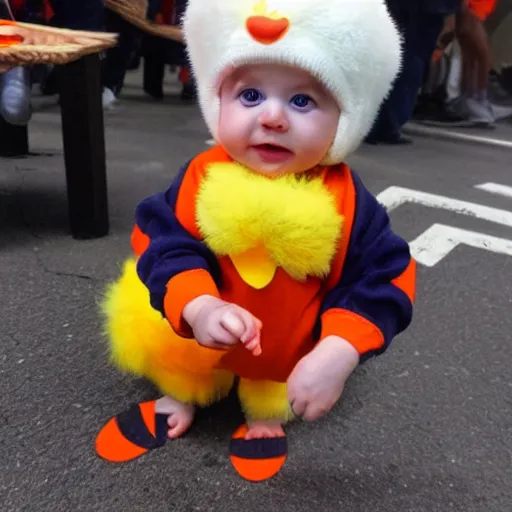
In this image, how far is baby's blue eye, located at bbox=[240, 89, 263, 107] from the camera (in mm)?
604

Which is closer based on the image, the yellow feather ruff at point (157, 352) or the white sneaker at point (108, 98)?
the yellow feather ruff at point (157, 352)

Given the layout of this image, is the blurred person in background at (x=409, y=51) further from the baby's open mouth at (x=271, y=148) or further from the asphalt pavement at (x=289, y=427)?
the baby's open mouth at (x=271, y=148)

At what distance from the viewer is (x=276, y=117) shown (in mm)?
584

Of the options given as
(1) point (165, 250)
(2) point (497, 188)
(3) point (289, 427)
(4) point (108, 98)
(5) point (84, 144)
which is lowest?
(4) point (108, 98)

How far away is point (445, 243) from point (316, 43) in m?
0.79

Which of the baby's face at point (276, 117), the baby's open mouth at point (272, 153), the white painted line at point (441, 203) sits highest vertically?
the baby's face at point (276, 117)

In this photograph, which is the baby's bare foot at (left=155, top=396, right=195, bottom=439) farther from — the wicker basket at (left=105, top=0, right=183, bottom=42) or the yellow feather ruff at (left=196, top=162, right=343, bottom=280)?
the wicker basket at (left=105, top=0, right=183, bottom=42)

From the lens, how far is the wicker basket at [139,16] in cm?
244

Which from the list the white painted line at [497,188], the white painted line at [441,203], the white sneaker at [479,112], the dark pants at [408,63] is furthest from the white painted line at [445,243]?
the white sneaker at [479,112]

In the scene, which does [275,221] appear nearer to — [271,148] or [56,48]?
[271,148]

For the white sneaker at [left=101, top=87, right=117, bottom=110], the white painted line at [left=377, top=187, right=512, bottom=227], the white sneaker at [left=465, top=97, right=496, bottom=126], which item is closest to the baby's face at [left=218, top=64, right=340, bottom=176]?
the white painted line at [left=377, top=187, right=512, bottom=227]

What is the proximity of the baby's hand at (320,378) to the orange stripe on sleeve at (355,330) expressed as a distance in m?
0.01

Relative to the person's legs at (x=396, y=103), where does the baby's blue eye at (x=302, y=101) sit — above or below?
above

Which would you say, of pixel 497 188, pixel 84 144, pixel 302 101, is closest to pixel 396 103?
pixel 497 188
